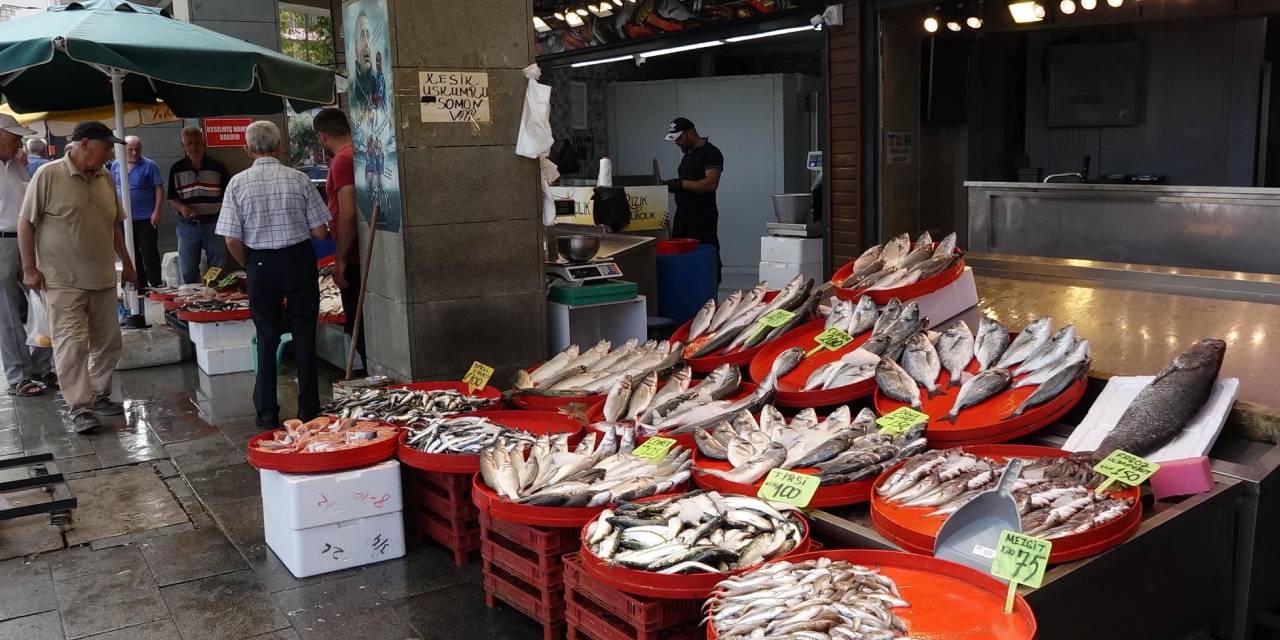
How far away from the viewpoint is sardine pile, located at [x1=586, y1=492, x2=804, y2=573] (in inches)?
118

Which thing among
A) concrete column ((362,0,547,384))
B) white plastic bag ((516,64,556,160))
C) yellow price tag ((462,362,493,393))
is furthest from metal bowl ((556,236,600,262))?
yellow price tag ((462,362,493,393))

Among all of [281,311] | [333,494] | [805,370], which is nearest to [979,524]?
[805,370]

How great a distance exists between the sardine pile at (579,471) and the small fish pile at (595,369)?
0.92 metres

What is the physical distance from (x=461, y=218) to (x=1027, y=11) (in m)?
7.12

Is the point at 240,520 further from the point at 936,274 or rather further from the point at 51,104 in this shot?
the point at 51,104

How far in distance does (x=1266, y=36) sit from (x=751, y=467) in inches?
493

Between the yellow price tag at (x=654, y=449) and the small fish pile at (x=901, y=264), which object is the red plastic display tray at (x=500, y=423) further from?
the small fish pile at (x=901, y=264)

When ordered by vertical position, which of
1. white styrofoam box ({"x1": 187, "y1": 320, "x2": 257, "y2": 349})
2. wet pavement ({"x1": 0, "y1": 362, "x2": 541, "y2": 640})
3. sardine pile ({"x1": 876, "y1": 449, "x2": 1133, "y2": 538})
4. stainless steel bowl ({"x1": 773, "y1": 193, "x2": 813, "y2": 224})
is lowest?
wet pavement ({"x1": 0, "y1": 362, "x2": 541, "y2": 640})

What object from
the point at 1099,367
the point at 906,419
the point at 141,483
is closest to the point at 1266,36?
the point at 1099,367

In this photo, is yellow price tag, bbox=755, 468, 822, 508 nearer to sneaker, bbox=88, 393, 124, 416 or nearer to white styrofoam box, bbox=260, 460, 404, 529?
white styrofoam box, bbox=260, 460, 404, 529

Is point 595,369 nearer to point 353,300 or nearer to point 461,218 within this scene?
point 461,218

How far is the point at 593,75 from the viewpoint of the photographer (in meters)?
17.2

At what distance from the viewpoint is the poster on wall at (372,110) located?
6.58 metres

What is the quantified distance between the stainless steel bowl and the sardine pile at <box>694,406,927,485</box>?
7.60 meters
